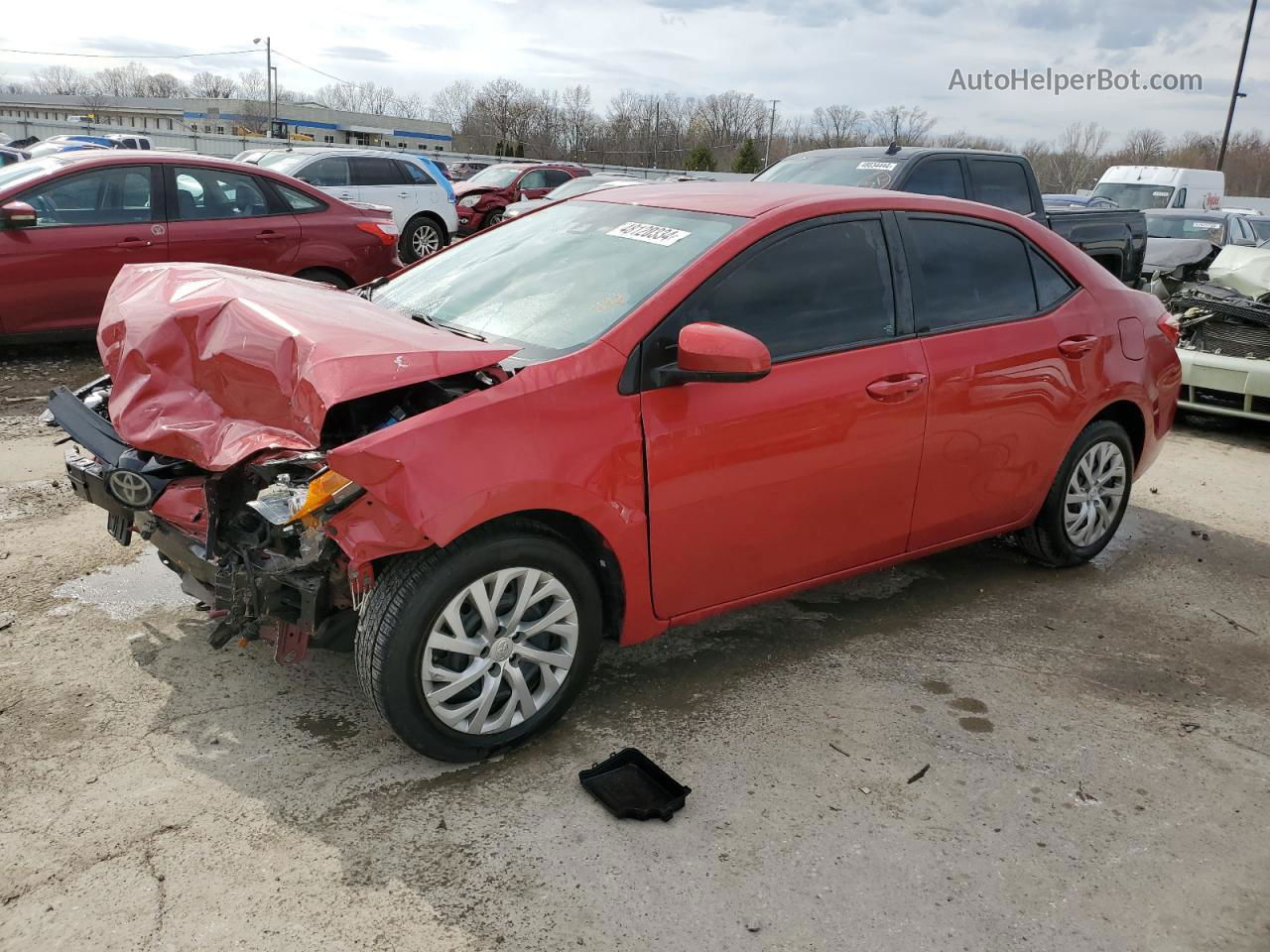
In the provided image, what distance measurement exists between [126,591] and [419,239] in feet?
36.5

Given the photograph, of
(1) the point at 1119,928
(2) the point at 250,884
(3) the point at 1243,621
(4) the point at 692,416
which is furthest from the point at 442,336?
(3) the point at 1243,621

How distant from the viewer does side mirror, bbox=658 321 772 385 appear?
3076 millimetres

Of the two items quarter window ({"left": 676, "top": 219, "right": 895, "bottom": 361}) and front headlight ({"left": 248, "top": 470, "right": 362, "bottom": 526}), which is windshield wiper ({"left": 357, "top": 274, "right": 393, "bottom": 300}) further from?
quarter window ({"left": 676, "top": 219, "right": 895, "bottom": 361})

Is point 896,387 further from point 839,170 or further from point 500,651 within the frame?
point 839,170

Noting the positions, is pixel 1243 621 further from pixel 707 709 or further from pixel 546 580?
pixel 546 580

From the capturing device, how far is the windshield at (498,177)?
66.0ft

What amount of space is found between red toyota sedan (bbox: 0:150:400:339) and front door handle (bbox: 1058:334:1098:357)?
6.21 meters

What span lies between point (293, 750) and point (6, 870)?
0.80 metres

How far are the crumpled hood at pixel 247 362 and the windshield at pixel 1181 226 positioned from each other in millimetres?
14053

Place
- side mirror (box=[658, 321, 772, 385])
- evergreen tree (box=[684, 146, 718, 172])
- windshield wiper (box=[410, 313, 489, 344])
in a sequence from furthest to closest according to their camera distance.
→ evergreen tree (box=[684, 146, 718, 172]) < windshield wiper (box=[410, 313, 489, 344]) < side mirror (box=[658, 321, 772, 385])

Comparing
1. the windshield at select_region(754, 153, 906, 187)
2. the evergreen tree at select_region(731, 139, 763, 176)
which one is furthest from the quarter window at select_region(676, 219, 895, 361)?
the evergreen tree at select_region(731, 139, 763, 176)

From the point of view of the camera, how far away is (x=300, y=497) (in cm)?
295

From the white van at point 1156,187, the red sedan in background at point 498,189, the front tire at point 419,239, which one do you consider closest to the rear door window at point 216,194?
the front tire at point 419,239

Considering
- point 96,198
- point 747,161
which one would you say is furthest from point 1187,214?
point 747,161
